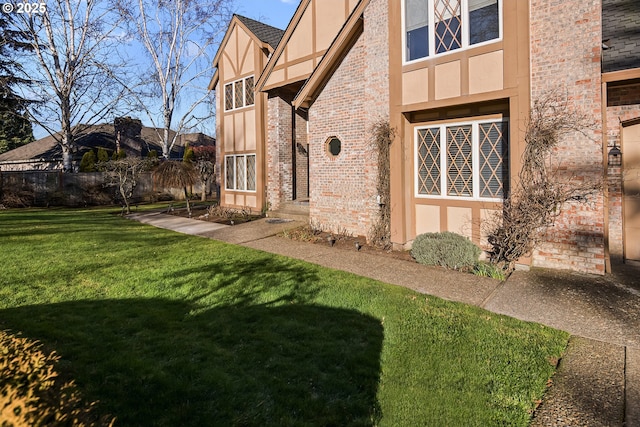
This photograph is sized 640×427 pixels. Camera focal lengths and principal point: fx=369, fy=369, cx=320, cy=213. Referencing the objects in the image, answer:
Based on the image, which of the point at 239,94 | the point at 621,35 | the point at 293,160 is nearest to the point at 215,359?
the point at 621,35

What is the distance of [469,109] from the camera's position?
7492mm

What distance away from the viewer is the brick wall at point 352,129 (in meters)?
8.77

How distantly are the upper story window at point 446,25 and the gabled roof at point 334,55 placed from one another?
146 cm

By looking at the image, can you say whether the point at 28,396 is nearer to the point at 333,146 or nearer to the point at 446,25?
the point at 446,25

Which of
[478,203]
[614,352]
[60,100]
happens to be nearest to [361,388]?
[614,352]

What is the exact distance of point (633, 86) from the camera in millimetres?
6586

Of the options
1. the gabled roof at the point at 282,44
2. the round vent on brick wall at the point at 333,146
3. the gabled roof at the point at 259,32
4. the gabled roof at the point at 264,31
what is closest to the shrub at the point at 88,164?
the gabled roof at the point at 259,32

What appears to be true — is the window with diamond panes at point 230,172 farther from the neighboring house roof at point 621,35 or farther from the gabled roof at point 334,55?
the neighboring house roof at point 621,35

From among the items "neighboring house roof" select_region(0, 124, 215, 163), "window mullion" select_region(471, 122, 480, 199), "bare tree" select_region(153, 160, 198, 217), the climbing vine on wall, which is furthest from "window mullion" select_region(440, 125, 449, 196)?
"neighboring house roof" select_region(0, 124, 215, 163)

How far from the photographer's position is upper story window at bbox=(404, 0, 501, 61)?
7.02 m

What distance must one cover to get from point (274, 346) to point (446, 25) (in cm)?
705

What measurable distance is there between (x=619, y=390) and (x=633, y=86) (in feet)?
19.5

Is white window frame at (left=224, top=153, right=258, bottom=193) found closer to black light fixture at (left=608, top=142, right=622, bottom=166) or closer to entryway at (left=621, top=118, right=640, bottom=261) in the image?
black light fixture at (left=608, top=142, right=622, bottom=166)

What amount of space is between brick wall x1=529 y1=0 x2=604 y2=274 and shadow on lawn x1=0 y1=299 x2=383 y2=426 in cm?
417
